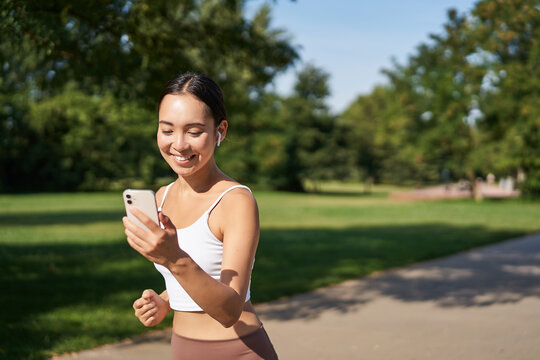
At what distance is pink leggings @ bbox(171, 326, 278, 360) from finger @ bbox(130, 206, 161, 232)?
2.27ft

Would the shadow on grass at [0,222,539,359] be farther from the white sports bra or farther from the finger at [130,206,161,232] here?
the finger at [130,206,161,232]

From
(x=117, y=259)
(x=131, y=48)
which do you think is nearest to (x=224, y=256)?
(x=131, y=48)

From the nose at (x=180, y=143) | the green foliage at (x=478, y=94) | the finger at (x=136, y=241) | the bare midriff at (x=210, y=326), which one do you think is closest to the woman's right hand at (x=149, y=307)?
the bare midriff at (x=210, y=326)

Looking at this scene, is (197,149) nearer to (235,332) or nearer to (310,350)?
(235,332)

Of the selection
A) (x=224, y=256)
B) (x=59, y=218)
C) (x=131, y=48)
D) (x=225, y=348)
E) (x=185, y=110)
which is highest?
(x=131, y=48)

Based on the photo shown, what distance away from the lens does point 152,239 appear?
4.79 ft

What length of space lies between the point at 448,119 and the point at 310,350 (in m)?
31.4

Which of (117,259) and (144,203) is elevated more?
(144,203)

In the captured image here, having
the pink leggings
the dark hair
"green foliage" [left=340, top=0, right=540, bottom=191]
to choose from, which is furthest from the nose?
"green foliage" [left=340, top=0, right=540, bottom=191]

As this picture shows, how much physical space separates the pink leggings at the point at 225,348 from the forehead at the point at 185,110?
727 mm

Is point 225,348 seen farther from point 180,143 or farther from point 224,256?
point 180,143

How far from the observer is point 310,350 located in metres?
5.68

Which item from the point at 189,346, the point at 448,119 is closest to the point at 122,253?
the point at 189,346

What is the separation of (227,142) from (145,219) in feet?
4.66
